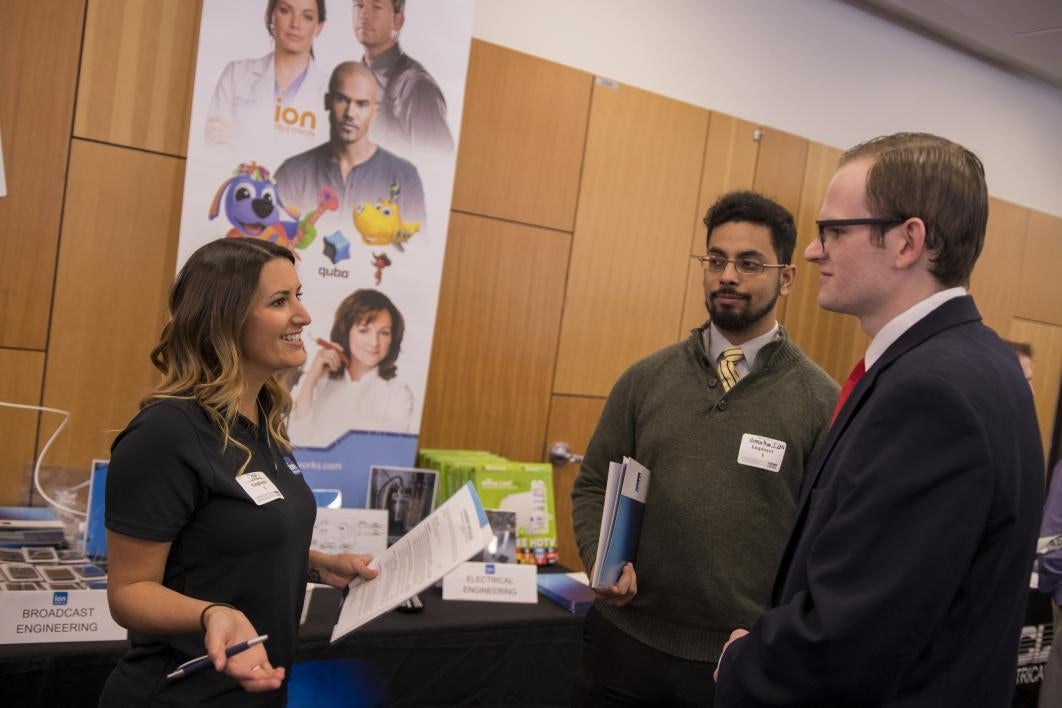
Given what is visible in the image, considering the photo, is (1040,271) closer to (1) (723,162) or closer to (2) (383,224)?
(1) (723,162)

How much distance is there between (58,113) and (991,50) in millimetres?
5227

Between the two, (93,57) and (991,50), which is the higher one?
(991,50)

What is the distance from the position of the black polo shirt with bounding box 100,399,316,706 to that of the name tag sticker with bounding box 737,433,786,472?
1.03 metres

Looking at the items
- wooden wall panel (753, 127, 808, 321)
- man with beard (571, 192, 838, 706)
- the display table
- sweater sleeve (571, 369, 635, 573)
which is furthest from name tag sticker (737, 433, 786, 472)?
wooden wall panel (753, 127, 808, 321)

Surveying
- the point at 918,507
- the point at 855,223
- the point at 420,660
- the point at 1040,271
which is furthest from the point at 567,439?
the point at 1040,271

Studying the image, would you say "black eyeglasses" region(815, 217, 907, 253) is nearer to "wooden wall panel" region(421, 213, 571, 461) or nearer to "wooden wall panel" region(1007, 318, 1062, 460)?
"wooden wall panel" region(421, 213, 571, 461)

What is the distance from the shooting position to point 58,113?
2635 mm

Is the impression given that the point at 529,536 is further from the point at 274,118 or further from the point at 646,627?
the point at 274,118

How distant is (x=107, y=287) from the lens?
9.06 ft

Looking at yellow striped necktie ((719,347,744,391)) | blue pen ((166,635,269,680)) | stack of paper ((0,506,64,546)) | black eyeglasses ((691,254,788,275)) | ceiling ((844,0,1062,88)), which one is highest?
ceiling ((844,0,1062,88))

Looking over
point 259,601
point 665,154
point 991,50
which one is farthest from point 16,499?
point 991,50

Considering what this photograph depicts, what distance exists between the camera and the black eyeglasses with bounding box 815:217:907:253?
132 cm

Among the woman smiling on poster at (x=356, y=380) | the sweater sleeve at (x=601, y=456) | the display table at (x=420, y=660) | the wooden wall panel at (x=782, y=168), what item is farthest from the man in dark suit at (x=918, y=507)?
the wooden wall panel at (x=782, y=168)

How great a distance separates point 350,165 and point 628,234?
145 cm
